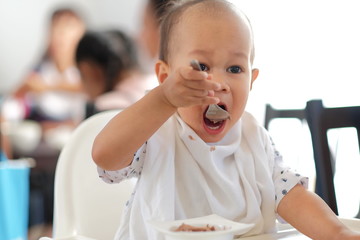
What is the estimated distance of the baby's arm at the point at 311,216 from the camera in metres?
0.73

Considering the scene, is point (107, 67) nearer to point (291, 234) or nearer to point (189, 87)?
point (291, 234)

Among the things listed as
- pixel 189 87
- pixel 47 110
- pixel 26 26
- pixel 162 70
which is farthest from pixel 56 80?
pixel 189 87

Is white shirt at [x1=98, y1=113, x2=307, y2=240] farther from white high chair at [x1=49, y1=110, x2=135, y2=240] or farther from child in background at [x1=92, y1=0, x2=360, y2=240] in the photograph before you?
white high chair at [x1=49, y1=110, x2=135, y2=240]

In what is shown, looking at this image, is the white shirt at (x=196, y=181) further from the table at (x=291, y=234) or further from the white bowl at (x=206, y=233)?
the white bowl at (x=206, y=233)

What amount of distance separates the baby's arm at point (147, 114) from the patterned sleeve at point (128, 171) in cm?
3

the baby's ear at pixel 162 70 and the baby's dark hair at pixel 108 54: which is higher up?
the baby's dark hair at pixel 108 54

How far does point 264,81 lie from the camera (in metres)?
3.28

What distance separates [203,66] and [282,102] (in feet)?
8.17

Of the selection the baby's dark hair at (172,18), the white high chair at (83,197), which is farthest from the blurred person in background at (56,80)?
the baby's dark hair at (172,18)

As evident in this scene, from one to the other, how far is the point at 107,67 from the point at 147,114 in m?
1.81

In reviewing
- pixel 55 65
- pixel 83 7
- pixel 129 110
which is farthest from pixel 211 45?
pixel 83 7

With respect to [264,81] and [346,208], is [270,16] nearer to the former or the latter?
[264,81]

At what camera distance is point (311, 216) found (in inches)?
30.5

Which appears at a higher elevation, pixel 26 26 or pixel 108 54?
pixel 26 26
